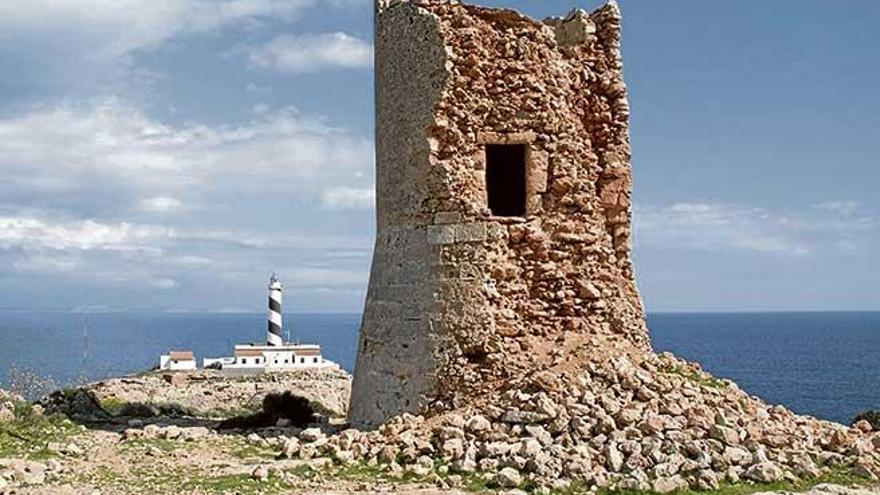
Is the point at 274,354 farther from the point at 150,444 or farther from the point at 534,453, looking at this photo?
the point at 534,453

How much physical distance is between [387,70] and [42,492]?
8111 millimetres

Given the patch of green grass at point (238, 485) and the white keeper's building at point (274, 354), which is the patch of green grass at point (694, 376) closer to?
the patch of green grass at point (238, 485)

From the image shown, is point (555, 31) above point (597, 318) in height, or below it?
above

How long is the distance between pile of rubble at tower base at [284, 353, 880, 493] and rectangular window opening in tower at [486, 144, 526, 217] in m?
3.91

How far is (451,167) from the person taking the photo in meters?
14.9

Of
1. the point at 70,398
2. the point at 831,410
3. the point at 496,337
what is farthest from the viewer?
the point at 831,410

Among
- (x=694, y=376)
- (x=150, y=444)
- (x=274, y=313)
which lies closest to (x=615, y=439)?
(x=694, y=376)

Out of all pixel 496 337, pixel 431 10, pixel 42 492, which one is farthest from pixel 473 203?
pixel 42 492

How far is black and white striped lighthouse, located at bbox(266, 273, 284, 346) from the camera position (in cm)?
4347

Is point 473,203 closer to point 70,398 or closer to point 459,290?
point 459,290

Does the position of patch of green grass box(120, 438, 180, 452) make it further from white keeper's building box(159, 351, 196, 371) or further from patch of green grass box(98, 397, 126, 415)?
white keeper's building box(159, 351, 196, 371)

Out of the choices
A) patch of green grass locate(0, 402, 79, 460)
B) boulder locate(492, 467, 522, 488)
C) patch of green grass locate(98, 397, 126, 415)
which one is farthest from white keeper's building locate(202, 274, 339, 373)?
boulder locate(492, 467, 522, 488)

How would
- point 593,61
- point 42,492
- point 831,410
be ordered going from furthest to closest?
point 831,410 < point 593,61 < point 42,492

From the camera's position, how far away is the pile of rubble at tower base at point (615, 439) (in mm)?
11945
